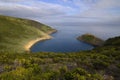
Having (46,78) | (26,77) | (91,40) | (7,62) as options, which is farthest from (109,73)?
(91,40)

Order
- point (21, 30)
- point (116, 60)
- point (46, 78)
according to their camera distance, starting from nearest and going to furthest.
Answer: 1. point (46, 78)
2. point (116, 60)
3. point (21, 30)

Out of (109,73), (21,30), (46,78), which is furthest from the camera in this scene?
(21,30)

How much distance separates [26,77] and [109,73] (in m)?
8.35

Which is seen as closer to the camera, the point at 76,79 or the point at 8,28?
the point at 76,79

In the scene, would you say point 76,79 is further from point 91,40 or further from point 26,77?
point 91,40

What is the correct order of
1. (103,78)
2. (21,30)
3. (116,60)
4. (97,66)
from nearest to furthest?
(103,78), (97,66), (116,60), (21,30)

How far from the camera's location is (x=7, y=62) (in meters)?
23.7

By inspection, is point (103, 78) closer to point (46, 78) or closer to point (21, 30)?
point (46, 78)

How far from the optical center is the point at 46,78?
1684cm

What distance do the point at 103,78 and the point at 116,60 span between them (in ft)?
30.1

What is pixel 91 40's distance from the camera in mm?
159125

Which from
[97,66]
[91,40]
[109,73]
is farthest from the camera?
[91,40]

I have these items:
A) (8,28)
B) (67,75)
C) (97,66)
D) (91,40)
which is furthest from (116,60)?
(8,28)

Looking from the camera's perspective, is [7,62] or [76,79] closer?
[76,79]
